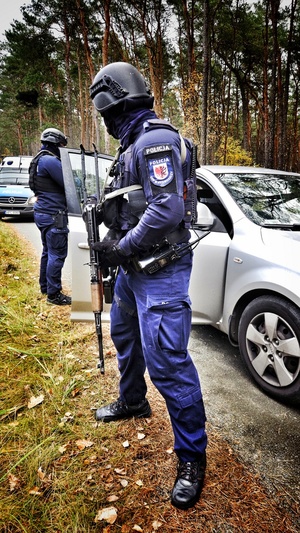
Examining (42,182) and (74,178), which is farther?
(42,182)

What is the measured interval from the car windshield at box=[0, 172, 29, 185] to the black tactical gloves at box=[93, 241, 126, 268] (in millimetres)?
10953

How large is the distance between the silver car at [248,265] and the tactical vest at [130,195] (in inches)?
35.0

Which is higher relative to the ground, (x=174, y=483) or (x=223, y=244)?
(x=223, y=244)

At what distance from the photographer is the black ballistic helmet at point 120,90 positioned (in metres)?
1.68

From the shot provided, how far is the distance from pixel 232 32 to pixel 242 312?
22.9 m

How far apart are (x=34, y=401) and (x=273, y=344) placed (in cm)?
184

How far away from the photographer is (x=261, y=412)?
7.47 feet

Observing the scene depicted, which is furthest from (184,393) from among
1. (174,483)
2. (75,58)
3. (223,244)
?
(75,58)

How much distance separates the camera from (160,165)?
1.48m

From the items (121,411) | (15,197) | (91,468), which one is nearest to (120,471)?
(91,468)

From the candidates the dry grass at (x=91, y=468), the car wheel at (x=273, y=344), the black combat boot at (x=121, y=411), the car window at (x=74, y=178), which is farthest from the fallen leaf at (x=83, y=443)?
the car window at (x=74, y=178)

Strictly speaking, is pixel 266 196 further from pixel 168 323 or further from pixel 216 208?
pixel 168 323

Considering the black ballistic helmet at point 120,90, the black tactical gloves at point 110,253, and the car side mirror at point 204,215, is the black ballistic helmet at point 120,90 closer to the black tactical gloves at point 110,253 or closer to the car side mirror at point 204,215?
the black tactical gloves at point 110,253

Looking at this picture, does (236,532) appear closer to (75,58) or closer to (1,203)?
(1,203)
